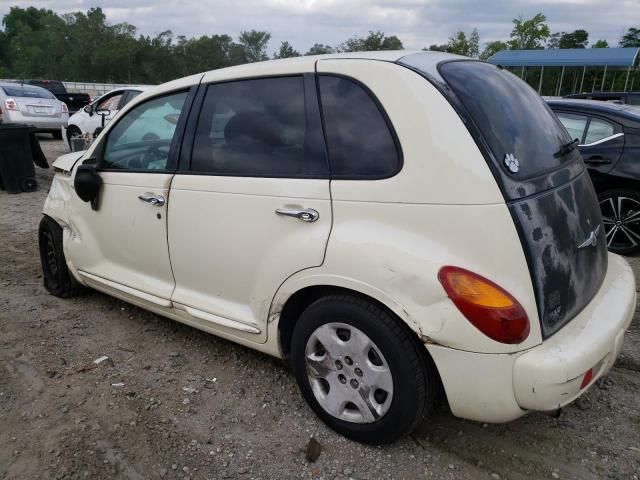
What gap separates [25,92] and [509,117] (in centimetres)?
1492

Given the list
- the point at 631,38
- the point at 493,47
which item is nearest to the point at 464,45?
Answer: the point at 493,47

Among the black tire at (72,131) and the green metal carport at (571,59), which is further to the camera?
the green metal carport at (571,59)

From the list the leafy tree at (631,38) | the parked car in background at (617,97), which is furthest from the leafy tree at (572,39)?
the parked car in background at (617,97)

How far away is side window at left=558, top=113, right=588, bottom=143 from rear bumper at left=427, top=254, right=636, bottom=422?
399cm

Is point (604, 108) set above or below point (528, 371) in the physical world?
above

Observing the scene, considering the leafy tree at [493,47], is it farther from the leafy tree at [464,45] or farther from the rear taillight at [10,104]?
the rear taillight at [10,104]

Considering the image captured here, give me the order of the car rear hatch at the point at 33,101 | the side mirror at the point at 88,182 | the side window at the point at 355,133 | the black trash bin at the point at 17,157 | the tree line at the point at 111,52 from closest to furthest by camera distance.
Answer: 1. the side window at the point at 355,133
2. the side mirror at the point at 88,182
3. the black trash bin at the point at 17,157
4. the car rear hatch at the point at 33,101
5. the tree line at the point at 111,52

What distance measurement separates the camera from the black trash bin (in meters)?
8.28

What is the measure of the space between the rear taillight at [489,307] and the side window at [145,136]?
6.33ft

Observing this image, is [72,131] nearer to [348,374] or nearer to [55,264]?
[55,264]

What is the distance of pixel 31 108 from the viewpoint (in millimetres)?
13773

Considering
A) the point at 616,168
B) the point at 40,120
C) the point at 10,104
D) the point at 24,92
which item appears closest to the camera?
the point at 616,168

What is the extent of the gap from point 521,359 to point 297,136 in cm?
142

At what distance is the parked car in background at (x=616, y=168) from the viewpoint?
209 inches
